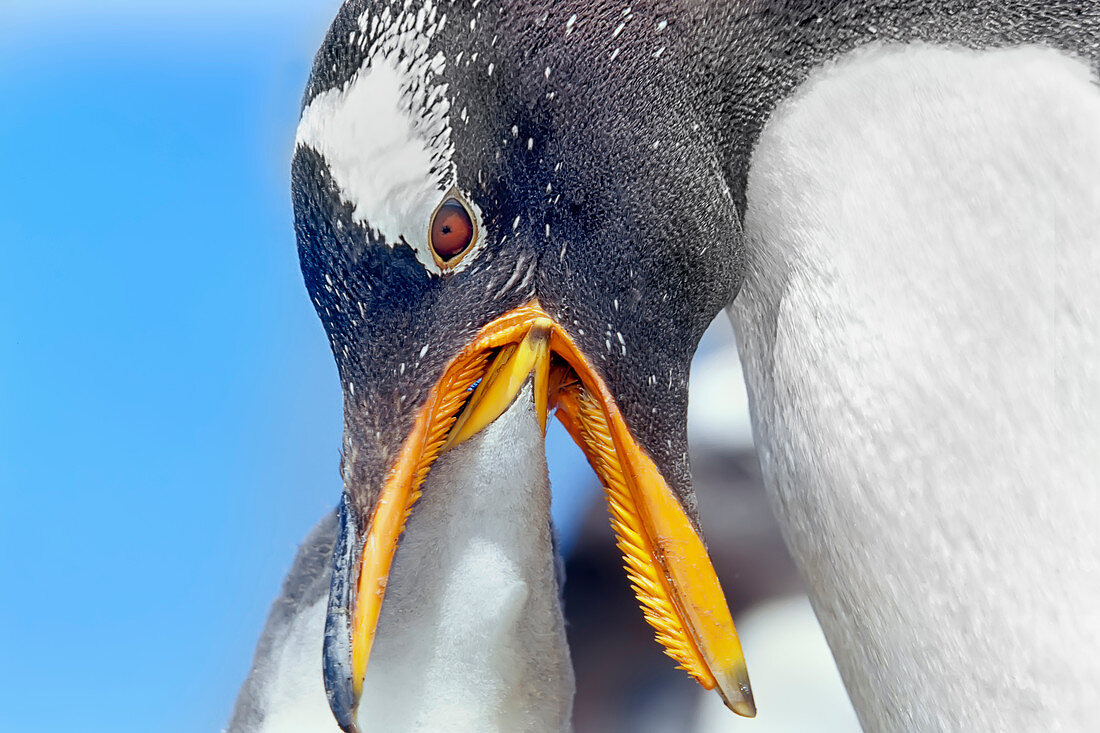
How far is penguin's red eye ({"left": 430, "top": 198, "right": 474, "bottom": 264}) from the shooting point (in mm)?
459

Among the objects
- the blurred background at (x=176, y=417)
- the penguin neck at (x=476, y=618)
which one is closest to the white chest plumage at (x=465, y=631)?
the penguin neck at (x=476, y=618)

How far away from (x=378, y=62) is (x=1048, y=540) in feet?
1.21

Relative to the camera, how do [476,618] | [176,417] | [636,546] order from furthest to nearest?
[176,417] < [476,618] < [636,546]

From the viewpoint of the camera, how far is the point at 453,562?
72 centimetres

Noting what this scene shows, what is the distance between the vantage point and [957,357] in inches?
17.7

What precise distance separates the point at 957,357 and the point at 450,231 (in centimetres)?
24

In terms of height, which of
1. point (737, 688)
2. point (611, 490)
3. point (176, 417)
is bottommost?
point (737, 688)

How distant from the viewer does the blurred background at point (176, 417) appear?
0.93m

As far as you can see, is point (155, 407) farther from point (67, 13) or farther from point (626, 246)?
point (626, 246)

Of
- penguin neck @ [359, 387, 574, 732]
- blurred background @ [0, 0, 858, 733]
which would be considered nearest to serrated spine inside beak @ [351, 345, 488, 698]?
penguin neck @ [359, 387, 574, 732]

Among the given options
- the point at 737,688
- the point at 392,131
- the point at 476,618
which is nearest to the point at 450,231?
the point at 392,131

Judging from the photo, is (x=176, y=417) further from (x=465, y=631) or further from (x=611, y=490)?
(x=611, y=490)

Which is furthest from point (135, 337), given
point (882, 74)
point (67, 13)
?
point (882, 74)

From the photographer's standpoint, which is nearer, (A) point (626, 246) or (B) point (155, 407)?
(A) point (626, 246)
